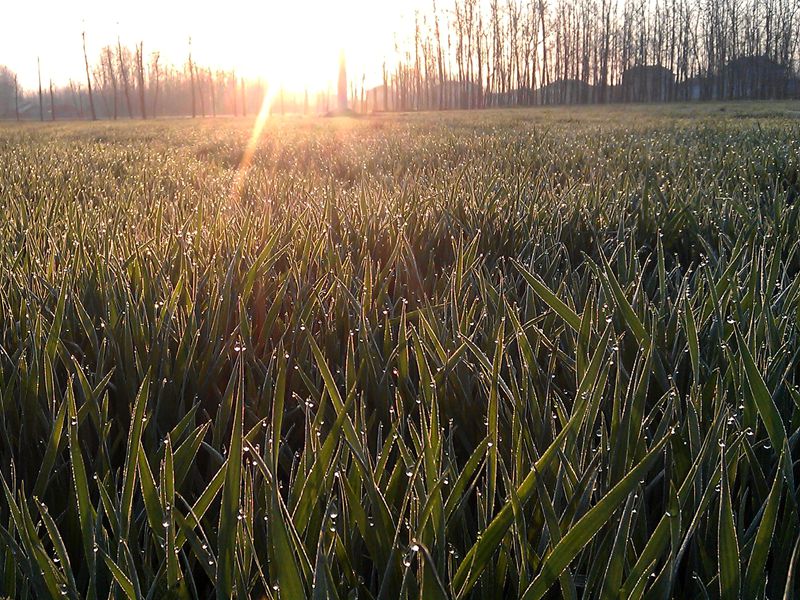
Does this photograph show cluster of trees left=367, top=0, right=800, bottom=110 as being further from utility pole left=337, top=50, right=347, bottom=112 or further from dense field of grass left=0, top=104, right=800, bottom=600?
dense field of grass left=0, top=104, right=800, bottom=600

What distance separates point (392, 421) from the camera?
709 mm

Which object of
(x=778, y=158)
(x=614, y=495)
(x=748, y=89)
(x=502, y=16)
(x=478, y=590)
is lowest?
(x=478, y=590)

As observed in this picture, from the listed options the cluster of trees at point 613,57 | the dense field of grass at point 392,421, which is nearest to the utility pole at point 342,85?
the cluster of trees at point 613,57

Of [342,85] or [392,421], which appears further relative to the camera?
[342,85]

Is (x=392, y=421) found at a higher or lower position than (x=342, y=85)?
lower

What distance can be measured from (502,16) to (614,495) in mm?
60582

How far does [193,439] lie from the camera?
645 mm

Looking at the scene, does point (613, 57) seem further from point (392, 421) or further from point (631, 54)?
point (392, 421)

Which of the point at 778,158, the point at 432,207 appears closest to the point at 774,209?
the point at 432,207

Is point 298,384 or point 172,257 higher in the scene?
point 172,257

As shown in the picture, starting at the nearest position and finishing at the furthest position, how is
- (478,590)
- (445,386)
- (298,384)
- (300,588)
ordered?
(300,588) < (478,590) < (445,386) < (298,384)

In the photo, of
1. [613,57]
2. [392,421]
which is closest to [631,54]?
[613,57]

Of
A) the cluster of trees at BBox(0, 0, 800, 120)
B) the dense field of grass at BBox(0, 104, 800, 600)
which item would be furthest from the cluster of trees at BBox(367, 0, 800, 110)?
the dense field of grass at BBox(0, 104, 800, 600)

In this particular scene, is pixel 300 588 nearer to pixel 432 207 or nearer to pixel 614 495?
pixel 614 495
